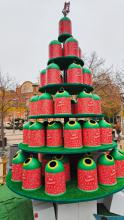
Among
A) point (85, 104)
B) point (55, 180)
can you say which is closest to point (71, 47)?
point (85, 104)

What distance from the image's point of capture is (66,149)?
2895 millimetres

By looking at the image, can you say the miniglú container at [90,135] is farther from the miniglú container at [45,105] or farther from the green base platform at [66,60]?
the green base platform at [66,60]

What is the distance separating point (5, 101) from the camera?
13117 mm

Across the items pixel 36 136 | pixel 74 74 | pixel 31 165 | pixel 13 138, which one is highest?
pixel 74 74

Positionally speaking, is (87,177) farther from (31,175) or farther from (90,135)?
(31,175)

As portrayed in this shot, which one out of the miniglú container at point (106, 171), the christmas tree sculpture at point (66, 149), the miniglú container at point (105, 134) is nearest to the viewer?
the christmas tree sculpture at point (66, 149)

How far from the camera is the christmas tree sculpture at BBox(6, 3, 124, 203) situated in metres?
2.75

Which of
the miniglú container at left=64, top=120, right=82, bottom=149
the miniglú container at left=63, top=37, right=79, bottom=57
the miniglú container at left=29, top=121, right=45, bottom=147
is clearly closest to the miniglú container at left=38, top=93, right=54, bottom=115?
the miniglú container at left=29, top=121, right=45, bottom=147

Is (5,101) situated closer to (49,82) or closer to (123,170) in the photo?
(49,82)

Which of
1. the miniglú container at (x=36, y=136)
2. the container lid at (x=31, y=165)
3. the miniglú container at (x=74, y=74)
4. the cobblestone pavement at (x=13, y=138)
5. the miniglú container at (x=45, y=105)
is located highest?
the miniglú container at (x=74, y=74)

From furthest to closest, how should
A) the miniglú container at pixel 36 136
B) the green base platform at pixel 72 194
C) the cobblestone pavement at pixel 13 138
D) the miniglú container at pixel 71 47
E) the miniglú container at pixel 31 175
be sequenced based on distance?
the cobblestone pavement at pixel 13 138 < the miniglú container at pixel 71 47 < the miniglú container at pixel 36 136 < the miniglú container at pixel 31 175 < the green base platform at pixel 72 194

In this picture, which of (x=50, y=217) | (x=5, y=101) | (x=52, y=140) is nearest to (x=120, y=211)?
(x=50, y=217)

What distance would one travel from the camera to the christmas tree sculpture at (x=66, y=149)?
2746mm

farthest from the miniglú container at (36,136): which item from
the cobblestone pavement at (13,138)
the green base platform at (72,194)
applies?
the cobblestone pavement at (13,138)
